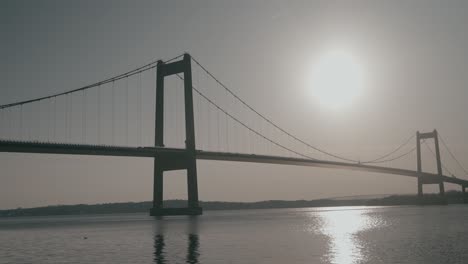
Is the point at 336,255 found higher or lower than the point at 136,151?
lower

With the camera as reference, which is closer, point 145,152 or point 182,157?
point 145,152

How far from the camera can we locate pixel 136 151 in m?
60.2

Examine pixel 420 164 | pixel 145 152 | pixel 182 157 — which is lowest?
pixel 182 157

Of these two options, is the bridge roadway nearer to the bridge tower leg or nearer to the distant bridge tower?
the bridge tower leg

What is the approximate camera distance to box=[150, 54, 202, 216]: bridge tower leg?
6212cm

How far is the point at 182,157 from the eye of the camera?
62.8 m

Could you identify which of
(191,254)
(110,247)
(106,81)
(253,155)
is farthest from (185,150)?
(191,254)

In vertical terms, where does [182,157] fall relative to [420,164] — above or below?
below

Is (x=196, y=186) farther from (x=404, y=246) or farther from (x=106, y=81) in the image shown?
(x=404, y=246)

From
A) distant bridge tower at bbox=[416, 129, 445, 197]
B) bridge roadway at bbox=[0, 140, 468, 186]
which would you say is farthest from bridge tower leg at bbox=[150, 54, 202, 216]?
distant bridge tower at bbox=[416, 129, 445, 197]

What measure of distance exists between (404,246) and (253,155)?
145ft

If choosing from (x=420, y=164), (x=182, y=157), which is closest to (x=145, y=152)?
(x=182, y=157)

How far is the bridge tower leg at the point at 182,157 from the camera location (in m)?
62.1

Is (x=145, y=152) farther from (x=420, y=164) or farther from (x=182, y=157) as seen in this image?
(x=420, y=164)
